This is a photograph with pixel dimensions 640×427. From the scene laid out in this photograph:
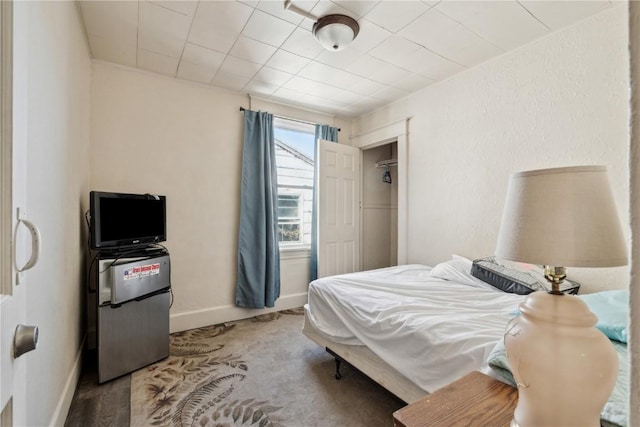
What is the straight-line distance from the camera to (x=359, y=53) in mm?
2512

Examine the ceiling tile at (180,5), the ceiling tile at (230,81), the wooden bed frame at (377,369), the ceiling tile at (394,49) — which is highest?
the ceiling tile at (230,81)

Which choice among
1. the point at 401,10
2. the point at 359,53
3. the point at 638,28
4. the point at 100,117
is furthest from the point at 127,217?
the point at 638,28

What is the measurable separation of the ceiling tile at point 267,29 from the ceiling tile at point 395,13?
1.99 feet

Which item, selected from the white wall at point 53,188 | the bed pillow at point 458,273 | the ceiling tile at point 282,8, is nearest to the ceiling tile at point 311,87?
the ceiling tile at point 282,8

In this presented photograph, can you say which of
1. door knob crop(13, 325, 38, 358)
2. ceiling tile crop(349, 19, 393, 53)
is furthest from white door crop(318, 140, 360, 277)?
door knob crop(13, 325, 38, 358)

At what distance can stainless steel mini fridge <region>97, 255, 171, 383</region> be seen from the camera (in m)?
2.07

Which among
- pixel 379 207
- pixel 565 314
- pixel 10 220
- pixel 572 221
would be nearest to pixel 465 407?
pixel 565 314

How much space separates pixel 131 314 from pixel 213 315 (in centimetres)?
106

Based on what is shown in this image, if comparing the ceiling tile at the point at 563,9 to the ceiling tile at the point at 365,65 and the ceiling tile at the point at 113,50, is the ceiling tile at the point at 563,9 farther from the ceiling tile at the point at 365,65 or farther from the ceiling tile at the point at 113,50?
the ceiling tile at the point at 113,50

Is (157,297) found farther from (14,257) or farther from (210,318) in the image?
(14,257)

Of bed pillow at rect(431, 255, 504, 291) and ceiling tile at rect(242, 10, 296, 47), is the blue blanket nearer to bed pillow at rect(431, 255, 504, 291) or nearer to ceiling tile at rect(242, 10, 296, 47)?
bed pillow at rect(431, 255, 504, 291)

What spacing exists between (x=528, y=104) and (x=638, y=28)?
255 cm

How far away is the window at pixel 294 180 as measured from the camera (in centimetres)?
374

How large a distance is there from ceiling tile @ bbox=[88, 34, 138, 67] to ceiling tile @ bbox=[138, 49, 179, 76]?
0.19ft
